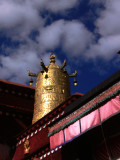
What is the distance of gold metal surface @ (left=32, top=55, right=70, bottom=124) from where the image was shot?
1031cm

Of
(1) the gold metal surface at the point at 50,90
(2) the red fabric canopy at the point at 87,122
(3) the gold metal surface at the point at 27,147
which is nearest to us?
(2) the red fabric canopy at the point at 87,122

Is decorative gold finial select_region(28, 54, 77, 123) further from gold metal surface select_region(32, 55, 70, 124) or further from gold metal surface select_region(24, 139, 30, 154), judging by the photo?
gold metal surface select_region(24, 139, 30, 154)

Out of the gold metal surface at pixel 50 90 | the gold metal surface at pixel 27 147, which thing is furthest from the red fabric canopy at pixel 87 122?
the gold metal surface at pixel 50 90

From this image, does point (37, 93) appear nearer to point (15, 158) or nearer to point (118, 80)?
point (15, 158)

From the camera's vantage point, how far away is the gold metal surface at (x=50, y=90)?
1031 centimetres

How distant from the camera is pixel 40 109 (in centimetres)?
1034

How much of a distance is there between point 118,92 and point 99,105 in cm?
62

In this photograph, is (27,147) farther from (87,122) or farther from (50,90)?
(87,122)

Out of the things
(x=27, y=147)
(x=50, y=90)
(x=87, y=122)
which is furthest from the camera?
(x=50, y=90)

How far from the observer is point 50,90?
10.7 meters

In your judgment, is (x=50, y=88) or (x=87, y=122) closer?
(x=87, y=122)

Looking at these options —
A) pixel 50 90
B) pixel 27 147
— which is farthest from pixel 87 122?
pixel 50 90

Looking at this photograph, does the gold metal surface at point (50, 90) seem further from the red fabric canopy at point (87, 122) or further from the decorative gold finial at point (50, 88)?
the red fabric canopy at point (87, 122)

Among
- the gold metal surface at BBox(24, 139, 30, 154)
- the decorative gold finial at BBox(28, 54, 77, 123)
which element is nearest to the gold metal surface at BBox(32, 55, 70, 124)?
the decorative gold finial at BBox(28, 54, 77, 123)
